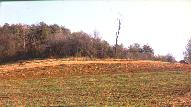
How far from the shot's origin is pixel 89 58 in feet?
85.5

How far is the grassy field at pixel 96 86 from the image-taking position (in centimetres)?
1284

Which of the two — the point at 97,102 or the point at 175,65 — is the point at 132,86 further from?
the point at 175,65

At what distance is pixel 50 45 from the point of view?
26.5 meters

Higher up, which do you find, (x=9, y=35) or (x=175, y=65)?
(x=9, y=35)

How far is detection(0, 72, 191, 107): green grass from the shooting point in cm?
1280

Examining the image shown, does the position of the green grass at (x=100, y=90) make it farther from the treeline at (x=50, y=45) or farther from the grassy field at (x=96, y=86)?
the treeline at (x=50, y=45)

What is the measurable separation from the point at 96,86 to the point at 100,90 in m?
0.98

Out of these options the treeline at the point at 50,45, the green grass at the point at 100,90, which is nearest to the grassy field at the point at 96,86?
the green grass at the point at 100,90

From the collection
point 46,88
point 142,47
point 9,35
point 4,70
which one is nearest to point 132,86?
point 46,88

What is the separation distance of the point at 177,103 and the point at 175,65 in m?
9.37

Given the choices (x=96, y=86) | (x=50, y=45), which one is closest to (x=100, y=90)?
(x=96, y=86)

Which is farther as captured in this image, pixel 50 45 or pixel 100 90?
pixel 50 45

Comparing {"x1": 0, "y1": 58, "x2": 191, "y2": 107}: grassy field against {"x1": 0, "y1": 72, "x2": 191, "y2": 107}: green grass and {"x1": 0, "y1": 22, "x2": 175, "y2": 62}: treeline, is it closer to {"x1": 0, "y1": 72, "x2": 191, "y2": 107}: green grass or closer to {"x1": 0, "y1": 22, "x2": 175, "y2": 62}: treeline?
{"x1": 0, "y1": 72, "x2": 191, "y2": 107}: green grass

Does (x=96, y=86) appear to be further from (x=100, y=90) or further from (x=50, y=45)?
(x=50, y=45)
